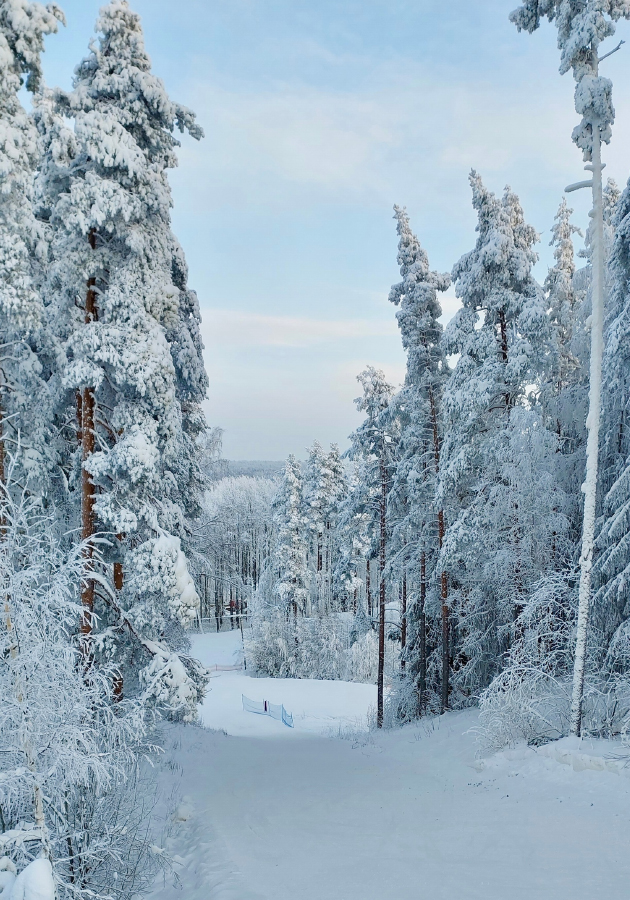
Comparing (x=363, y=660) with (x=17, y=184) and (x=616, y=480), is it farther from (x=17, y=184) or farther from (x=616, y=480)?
(x=17, y=184)

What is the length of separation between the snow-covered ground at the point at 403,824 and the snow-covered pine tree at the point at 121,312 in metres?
2.30

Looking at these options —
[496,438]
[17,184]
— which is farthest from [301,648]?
[17,184]

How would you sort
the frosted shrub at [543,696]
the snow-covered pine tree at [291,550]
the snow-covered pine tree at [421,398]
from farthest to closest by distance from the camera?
the snow-covered pine tree at [291,550] → the snow-covered pine tree at [421,398] → the frosted shrub at [543,696]

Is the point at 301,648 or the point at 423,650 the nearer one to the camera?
the point at 423,650

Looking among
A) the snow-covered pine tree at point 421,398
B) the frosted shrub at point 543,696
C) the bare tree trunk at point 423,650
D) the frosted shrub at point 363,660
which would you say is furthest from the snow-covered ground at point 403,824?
the frosted shrub at point 363,660

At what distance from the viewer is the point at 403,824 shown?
335 inches

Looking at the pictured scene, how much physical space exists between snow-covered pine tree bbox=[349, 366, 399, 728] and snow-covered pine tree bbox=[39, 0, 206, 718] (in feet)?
35.8

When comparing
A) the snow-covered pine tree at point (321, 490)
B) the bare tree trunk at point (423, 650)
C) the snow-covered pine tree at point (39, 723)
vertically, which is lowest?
the bare tree trunk at point (423, 650)

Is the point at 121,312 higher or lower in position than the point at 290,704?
higher

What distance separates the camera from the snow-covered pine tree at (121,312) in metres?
9.75

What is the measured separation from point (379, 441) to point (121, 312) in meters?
12.9

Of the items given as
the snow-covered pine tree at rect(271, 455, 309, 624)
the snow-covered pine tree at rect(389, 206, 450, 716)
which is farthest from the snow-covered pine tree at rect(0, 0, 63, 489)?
the snow-covered pine tree at rect(271, 455, 309, 624)

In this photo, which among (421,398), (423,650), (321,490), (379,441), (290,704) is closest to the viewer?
(421,398)

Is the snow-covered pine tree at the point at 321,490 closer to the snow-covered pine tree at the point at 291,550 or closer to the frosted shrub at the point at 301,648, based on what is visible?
the snow-covered pine tree at the point at 291,550
